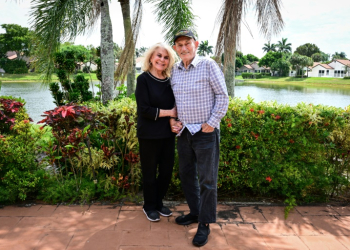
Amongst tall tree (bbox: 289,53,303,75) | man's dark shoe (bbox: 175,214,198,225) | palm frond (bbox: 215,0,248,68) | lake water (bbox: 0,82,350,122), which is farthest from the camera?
tall tree (bbox: 289,53,303,75)

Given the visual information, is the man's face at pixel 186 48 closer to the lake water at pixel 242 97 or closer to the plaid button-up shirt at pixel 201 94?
the plaid button-up shirt at pixel 201 94

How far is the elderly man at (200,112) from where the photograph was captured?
7.45ft

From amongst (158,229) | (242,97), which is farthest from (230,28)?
(242,97)

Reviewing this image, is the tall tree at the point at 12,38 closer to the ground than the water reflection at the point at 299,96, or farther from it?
farther from it

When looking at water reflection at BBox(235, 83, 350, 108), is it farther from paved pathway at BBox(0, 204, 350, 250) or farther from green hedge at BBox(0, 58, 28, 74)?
green hedge at BBox(0, 58, 28, 74)

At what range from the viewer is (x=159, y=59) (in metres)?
2.48

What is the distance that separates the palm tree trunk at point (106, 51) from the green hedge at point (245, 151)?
3.39m

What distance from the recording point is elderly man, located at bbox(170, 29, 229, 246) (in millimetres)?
2270

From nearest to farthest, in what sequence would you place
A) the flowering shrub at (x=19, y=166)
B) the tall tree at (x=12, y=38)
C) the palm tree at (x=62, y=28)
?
the flowering shrub at (x=19, y=166)
the palm tree at (x=62, y=28)
the tall tree at (x=12, y=38)

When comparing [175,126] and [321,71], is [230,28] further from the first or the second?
[321,71]

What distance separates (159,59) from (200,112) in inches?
24.3

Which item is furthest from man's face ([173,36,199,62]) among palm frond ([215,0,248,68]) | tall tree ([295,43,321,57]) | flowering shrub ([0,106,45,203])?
tall tree ([295,43,321,57])

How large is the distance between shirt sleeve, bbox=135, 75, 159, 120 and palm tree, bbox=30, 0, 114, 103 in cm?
423

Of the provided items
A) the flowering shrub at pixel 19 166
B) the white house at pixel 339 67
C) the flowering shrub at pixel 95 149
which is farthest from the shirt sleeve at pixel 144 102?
the white house at pixel 339 67
